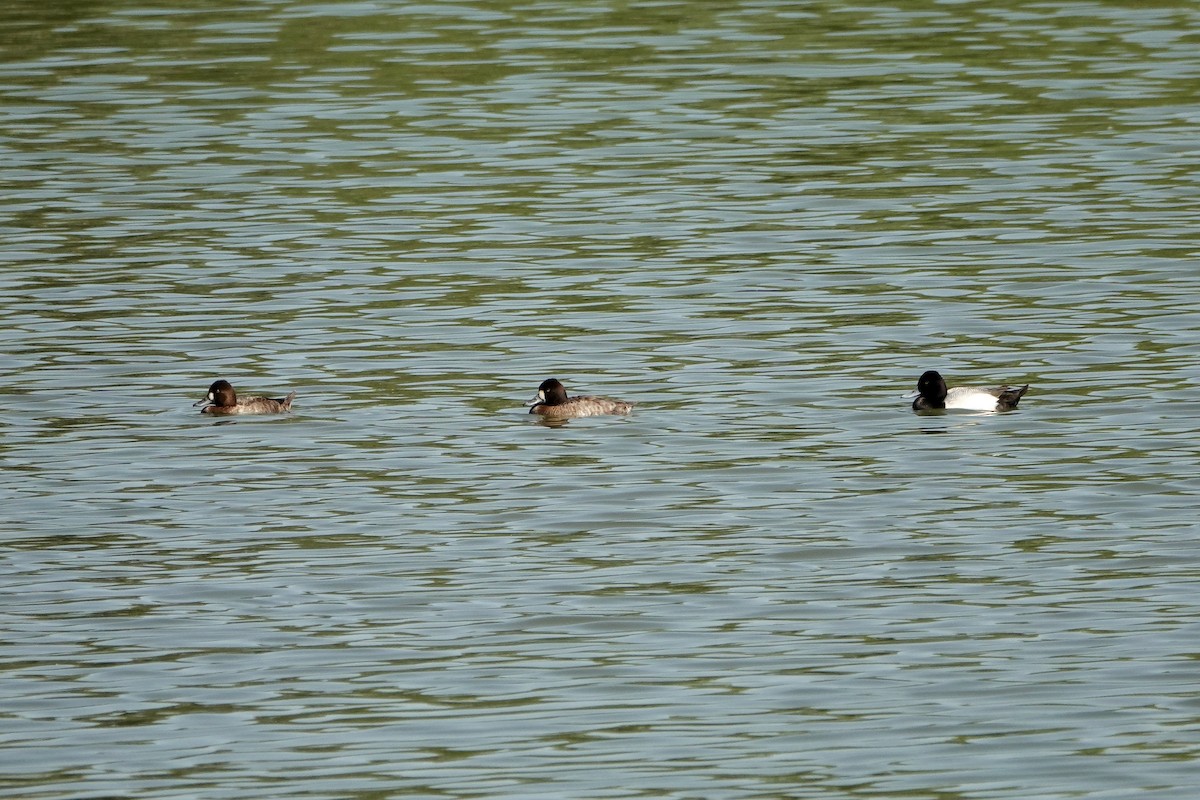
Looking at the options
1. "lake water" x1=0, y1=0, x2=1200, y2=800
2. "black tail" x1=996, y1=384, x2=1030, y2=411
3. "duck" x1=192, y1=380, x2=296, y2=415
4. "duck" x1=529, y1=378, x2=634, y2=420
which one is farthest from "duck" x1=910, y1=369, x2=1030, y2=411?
"duck" x1=192, y1=380, x2=296, y2=415

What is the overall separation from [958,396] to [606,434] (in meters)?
2.78

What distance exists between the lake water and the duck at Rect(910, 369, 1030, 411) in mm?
161

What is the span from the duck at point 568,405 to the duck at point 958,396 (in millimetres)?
2373

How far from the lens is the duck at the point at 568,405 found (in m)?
19.0

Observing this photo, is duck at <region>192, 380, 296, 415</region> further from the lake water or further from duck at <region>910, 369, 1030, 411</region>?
duck at <region>910, 369, 1030, 411</region>

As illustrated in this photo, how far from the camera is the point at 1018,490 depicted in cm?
1669

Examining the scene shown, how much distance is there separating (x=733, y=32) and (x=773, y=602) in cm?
2892

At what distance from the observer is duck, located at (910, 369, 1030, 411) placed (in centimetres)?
1883

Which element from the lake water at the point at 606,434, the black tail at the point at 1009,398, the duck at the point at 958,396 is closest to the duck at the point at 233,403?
the lake water at the point at 606,434

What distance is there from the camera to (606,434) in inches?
745

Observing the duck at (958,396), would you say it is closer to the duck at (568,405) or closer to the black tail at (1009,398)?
the black tail at (1009,398)

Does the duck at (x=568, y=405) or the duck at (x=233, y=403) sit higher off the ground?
the duck at (x=233, y=403)

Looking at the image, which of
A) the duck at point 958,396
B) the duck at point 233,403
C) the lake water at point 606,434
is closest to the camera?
the lake water at point 606,434

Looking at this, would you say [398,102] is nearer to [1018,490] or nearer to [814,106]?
[814,106]
